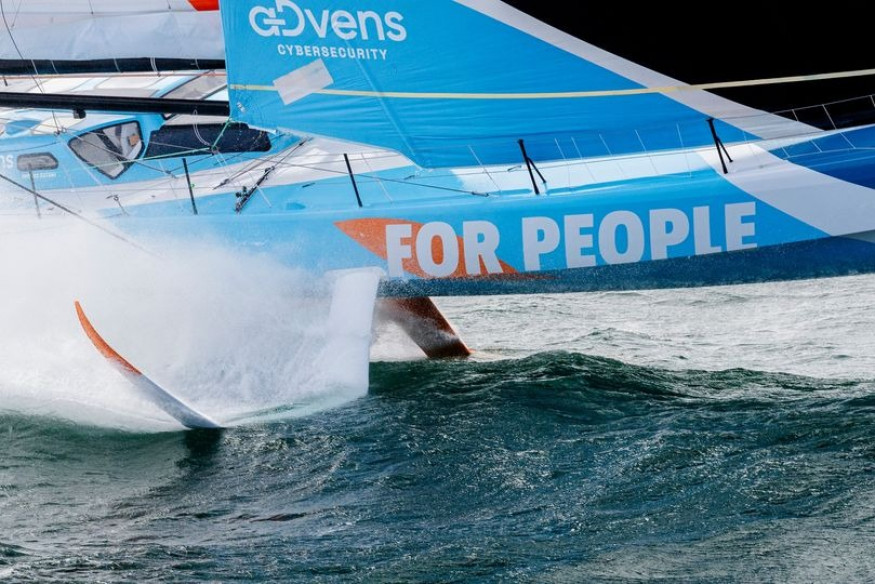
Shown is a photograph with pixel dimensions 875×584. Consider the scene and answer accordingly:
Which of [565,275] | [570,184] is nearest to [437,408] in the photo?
[565,275]

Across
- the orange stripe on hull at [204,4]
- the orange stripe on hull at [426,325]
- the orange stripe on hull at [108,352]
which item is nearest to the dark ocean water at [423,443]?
the orange stripe on hull at [426,325]

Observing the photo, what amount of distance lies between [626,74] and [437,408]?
2169 millimetres

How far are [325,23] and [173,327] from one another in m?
1.99

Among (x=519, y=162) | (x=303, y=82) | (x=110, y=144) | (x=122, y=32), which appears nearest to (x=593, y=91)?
(x=519, y=162)

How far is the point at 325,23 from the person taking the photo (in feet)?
23.3

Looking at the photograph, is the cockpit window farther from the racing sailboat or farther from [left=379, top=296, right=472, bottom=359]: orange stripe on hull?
[left=379, top=296, right=472, bottom=359]: orange stripe on hull

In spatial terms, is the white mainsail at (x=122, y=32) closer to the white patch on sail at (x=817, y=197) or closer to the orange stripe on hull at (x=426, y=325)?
the orange stripe on hull at (x=426, y=325)

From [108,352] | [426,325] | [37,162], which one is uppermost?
[37,162]

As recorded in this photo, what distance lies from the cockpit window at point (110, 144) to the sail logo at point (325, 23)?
1.92 metres

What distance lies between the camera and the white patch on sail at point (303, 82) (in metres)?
7.21

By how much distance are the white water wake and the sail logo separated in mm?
1341

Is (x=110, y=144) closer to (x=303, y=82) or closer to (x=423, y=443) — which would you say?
(x=303, y=82)

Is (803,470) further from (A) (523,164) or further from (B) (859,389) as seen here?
(A) (523,164)

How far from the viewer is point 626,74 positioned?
22.9 feet
